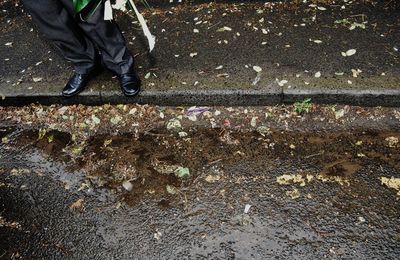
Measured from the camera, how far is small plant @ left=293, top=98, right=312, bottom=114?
130 inches

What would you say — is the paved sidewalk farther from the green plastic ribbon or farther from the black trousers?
the green plastic ribbon

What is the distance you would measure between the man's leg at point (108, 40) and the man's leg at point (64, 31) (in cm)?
11

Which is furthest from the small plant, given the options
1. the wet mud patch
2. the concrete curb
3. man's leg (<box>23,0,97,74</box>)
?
man's leg (<box>23,0,97,74</box>)

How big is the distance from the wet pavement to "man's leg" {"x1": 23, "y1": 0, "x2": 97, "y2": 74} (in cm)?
52

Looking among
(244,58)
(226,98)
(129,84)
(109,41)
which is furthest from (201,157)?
(109,41)

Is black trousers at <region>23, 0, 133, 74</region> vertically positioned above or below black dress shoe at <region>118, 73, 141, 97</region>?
above

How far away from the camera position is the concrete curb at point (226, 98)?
3.22m

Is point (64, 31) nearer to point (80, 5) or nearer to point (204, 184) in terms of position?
point (80, 5)

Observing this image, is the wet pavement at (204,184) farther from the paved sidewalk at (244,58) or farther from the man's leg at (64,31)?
the man's leg at (64,31)

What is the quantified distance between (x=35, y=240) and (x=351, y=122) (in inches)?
104

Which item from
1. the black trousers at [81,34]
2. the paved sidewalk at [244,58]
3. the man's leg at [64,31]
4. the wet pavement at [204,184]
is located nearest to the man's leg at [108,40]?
the black trousers at [81,34]

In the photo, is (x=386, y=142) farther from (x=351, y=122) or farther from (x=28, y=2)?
(x=28, y=2)

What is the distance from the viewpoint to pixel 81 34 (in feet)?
11.3

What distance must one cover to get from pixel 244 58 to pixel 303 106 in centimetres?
76
